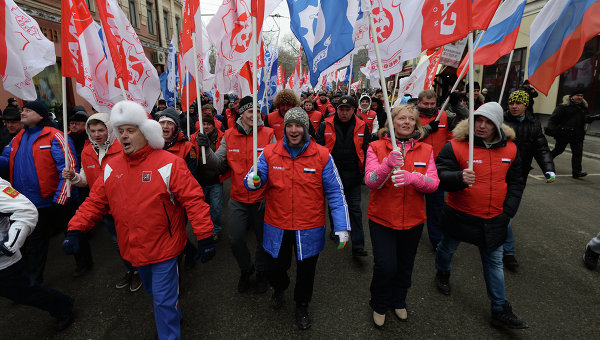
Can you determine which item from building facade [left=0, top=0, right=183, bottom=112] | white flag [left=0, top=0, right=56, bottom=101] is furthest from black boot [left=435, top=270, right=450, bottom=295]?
building facade [left=0, top=0, right=183, bottom=112]

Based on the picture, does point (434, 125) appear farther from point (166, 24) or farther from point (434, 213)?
point (166, 24)

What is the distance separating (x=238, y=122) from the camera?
3.55 m

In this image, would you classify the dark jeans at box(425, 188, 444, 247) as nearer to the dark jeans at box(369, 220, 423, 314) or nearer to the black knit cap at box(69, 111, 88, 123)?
the dark jeans at box(369, 220, 423, 314)

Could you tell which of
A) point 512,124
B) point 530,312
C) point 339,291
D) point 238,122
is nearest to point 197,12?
point 238,122

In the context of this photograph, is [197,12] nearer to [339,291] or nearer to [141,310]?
[141,310]

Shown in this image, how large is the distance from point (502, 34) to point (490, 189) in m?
2.24

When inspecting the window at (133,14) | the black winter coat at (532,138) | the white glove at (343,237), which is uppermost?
the window at (133,14)

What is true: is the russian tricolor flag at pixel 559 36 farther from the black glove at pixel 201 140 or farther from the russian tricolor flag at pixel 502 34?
the black glove at pixel 201 140

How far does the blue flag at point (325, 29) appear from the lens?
301 cm

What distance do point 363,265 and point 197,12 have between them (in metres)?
3.56

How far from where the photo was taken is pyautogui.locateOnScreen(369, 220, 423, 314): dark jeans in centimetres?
266

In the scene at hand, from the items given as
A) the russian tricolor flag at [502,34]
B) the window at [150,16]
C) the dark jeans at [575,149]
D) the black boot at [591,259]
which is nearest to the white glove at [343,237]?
the russian tricolor flag at [502,34]

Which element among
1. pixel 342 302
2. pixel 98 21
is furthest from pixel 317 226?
pixel 98 21

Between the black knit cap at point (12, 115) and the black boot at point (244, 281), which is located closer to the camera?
the black boot at point (244, 281)
